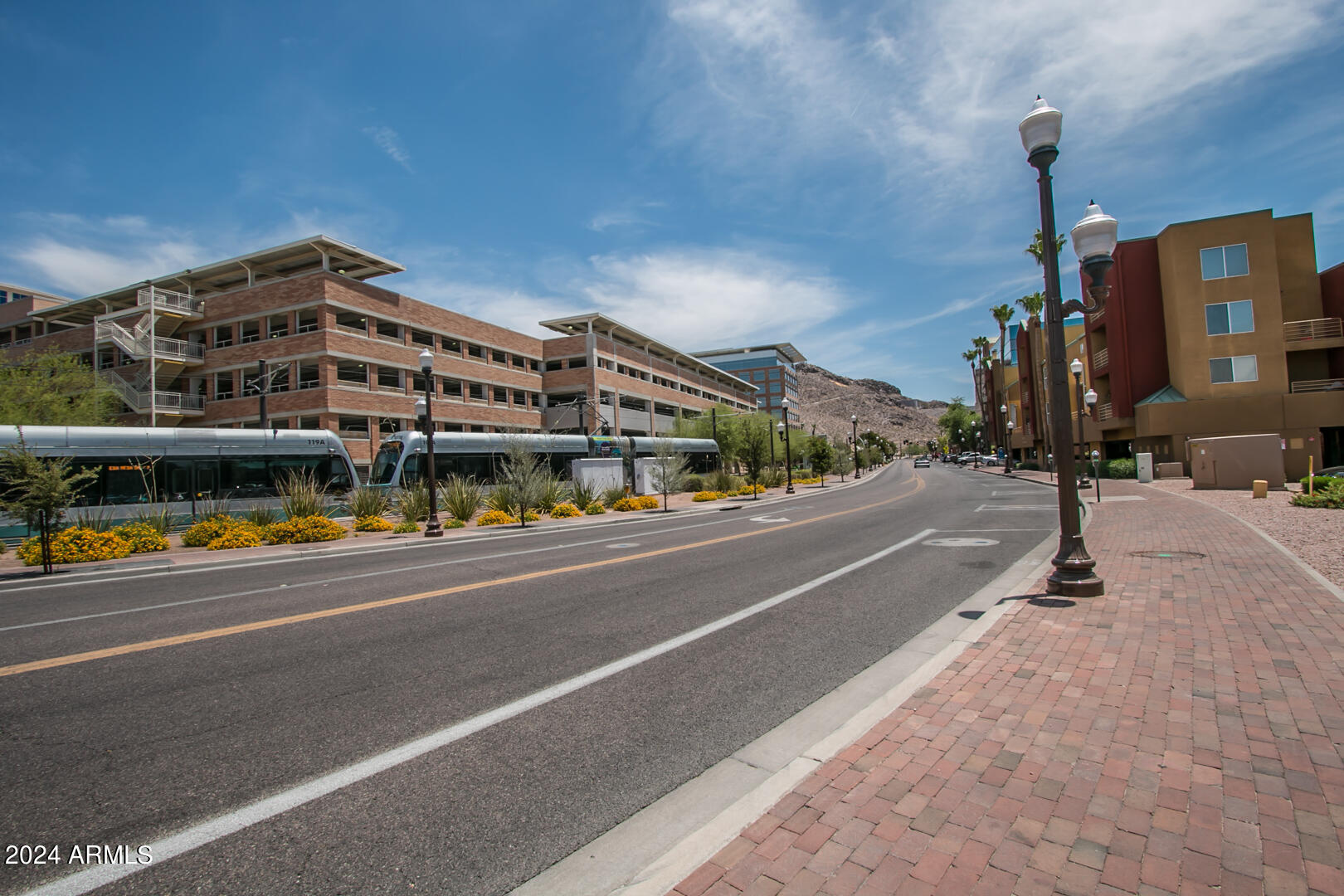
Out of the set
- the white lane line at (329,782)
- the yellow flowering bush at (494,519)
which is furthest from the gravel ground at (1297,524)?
the yellow flowering bush at (494,519)

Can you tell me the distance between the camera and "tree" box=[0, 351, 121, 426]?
35.1 metres

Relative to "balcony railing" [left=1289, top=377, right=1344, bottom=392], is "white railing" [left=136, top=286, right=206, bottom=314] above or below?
above

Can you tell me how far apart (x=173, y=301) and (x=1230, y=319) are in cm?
6307

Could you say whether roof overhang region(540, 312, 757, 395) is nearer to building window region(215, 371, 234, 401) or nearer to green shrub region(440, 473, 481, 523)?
building window region(215, 371, 234, 401)

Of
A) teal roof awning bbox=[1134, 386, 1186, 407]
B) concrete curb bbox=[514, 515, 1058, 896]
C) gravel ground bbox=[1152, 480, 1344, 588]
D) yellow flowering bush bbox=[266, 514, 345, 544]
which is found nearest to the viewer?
concrete curb bbox=[514, 515, 1058, 896]

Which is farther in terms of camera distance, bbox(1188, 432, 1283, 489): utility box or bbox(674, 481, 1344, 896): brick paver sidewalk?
bbox(1188, 432, 1283, 489): utility box

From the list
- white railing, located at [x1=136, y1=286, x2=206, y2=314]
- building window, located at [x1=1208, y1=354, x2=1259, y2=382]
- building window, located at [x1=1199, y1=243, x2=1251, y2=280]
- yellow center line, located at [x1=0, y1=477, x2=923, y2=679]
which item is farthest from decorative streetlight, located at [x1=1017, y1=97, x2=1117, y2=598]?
white railing, located at [x1=136, y1=286, x2=206, y2=314]

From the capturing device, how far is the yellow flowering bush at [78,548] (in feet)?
43.1

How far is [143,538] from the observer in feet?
49.3

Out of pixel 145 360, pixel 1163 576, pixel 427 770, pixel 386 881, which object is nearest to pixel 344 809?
pixel 427 770

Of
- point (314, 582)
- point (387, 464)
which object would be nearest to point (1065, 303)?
point (314, 582)

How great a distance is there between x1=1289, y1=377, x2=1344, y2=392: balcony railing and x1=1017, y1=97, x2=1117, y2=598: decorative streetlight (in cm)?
3513

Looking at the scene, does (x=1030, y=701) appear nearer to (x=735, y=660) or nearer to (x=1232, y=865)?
(x=1232, y=865)

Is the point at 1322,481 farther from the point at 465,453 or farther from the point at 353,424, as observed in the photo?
the point at 353,424
